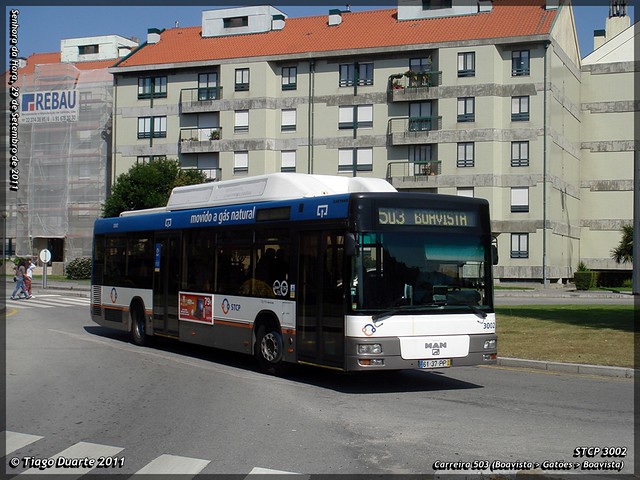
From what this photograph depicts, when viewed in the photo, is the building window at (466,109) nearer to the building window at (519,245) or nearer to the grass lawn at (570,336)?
the building window at (519,245)

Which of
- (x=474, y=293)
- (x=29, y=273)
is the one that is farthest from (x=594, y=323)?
(x=29, y=273)

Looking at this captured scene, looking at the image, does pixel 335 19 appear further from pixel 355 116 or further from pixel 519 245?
pixel 519 245

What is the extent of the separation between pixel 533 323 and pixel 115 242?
10.7 meters

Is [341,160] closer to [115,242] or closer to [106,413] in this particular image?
[115,242]

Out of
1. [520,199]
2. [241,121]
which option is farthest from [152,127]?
[520,199]

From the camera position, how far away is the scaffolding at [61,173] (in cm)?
6372

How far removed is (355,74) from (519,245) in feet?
54.1

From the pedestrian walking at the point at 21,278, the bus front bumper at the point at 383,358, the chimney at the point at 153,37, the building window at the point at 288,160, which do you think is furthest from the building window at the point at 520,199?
the bus front bumper at the point at 383,358

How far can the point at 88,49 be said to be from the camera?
273 feet

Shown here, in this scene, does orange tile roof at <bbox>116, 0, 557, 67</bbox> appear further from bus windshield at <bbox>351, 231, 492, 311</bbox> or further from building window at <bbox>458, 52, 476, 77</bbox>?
bus windshield at <bbox>351, 231, 492, 311</bbox>

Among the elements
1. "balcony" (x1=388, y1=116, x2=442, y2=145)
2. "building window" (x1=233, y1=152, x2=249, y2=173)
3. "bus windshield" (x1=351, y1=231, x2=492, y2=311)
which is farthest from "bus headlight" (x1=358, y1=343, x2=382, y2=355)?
"building window" (x1=233, y1=152, x2=249, y2=173)

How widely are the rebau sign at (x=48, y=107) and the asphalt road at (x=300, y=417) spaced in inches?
2021

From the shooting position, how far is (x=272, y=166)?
5981 cm

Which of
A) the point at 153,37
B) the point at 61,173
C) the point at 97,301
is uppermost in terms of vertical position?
the point at 153,37
